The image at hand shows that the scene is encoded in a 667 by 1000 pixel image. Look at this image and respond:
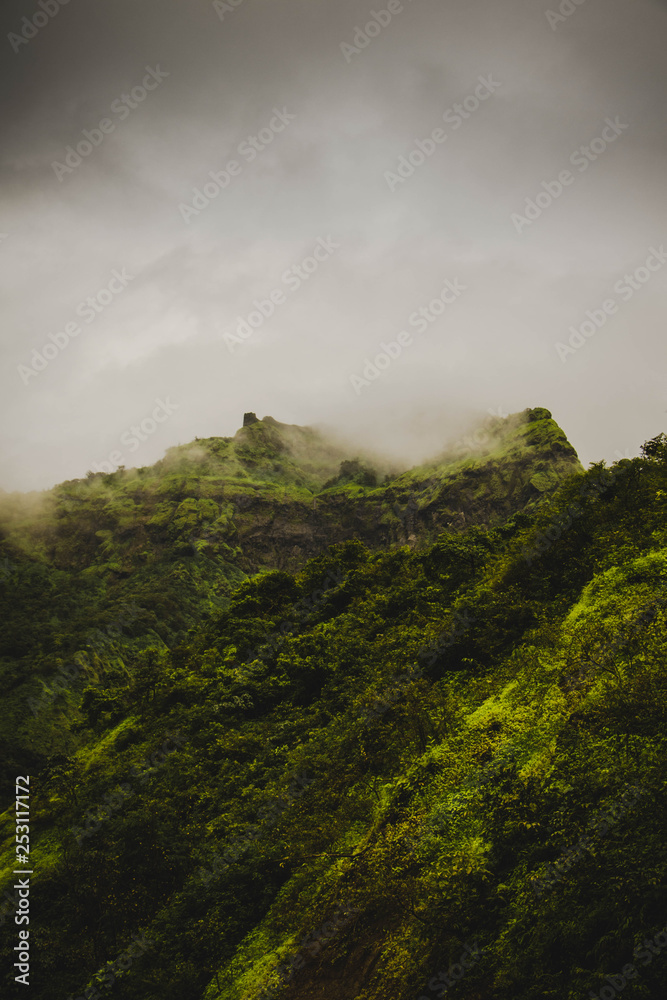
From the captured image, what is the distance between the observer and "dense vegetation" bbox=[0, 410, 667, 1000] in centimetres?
880

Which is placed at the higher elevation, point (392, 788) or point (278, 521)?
point (278, 521)

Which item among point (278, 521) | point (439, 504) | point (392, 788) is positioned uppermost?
point (278, 521)

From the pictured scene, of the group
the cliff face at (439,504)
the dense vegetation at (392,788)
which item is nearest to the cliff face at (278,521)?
the cliff face at (439,504)

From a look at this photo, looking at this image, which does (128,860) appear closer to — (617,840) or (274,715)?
(274,715)

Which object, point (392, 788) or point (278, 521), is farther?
point (278, 521)

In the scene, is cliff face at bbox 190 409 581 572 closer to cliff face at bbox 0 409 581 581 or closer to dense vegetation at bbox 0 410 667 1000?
cliff face at bbox 0 409 581 581

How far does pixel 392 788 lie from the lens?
550 inches

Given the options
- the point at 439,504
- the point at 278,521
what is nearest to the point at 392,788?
the point at 439,504

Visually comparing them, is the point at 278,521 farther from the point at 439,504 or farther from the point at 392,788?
the point at 392,788

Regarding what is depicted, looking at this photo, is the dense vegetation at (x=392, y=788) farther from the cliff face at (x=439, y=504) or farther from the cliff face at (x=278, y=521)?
the cliff face at (x=278, y=521)

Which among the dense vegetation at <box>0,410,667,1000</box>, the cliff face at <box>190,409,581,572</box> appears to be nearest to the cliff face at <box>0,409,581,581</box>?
the cliff face at <box>190,409,581,572</box>

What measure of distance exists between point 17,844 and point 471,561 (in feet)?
73.5

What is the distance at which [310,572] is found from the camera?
111ft

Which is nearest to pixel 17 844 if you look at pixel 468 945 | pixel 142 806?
pixel 142 806
